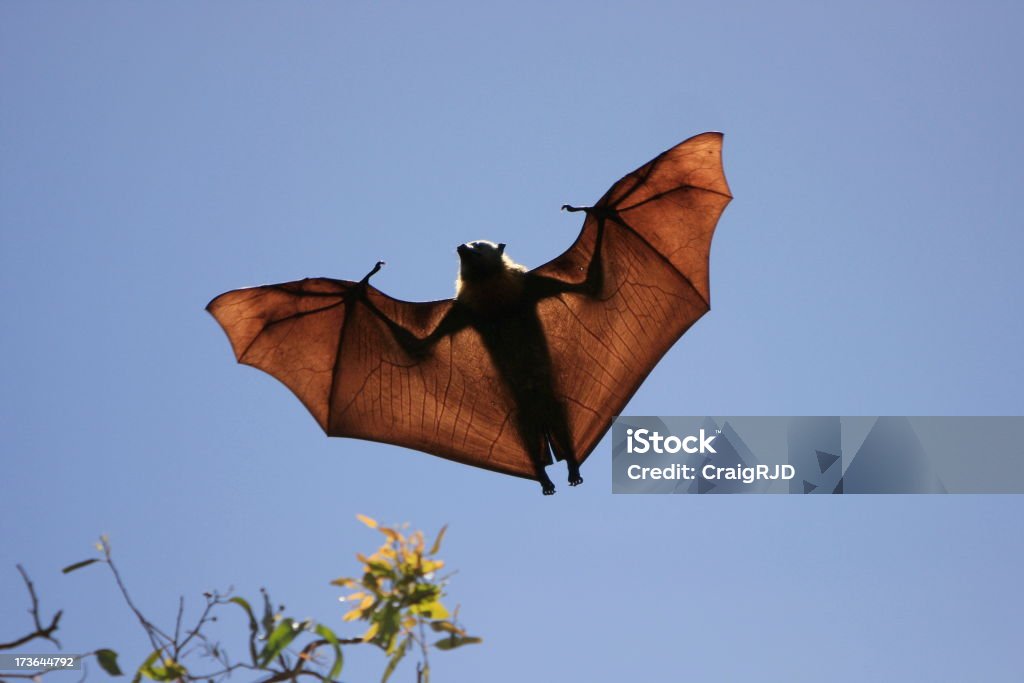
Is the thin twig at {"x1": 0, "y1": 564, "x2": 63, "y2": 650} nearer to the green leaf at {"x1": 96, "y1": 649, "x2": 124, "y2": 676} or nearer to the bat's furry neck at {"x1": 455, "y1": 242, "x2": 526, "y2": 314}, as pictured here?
the green leaf at {"x1": 96, "y1": 649, "x2": 124, "y2": 676}

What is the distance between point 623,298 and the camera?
9203 mm

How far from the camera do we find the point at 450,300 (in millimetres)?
Result: 9000

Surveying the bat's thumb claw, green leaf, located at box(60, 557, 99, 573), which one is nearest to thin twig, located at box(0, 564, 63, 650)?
green leaf, located at box(60, 557, 99, 573)

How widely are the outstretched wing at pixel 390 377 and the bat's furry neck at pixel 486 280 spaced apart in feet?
0.94

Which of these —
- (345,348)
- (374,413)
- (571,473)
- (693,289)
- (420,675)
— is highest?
(693,289)

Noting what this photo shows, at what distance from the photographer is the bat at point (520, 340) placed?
8.86m

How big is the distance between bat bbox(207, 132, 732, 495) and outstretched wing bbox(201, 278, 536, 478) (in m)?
0.01

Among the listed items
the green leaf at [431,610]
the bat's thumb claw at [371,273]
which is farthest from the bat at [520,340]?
the green leaf at [431,610]

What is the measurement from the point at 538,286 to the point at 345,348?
1.92 metres

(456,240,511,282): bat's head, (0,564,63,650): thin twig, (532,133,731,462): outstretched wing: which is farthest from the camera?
(532,133,731,462): outstretched wing

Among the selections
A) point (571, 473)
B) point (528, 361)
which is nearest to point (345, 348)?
point (528, 361)

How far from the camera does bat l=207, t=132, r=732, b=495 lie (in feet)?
29.1

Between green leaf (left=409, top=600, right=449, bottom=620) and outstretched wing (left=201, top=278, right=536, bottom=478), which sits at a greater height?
outstretched wing (left=201, top=278, right=536, bottom=478)

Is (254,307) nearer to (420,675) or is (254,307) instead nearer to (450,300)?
(450,300)
